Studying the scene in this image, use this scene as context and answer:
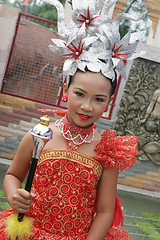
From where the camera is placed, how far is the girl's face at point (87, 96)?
148 centimetres

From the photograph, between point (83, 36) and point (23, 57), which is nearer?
point (83, 36)

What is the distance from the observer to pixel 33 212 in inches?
63.1

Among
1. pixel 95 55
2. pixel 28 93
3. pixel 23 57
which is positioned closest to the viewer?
pixel 95 55

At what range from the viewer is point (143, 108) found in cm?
555

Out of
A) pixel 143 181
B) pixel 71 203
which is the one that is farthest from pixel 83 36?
pixel 143 181

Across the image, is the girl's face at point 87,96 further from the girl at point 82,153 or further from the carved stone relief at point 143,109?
the carved stone relief at point 143,109

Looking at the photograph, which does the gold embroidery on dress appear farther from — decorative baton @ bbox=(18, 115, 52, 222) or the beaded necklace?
decorative baton @ bbox=(18, 115, 52, 222)

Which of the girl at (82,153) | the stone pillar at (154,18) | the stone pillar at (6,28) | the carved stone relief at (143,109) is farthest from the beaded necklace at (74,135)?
the stone pillar at (154,18)

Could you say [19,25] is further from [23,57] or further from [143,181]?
[143,181]

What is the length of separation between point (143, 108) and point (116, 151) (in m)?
4.12

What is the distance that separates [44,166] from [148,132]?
14.3 ft

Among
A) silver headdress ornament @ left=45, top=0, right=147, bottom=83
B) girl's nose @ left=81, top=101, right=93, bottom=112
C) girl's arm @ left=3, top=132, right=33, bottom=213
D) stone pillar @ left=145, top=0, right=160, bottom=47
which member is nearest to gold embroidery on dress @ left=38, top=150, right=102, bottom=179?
girl's arm @ left=3, top=132, right=33, bottom=213

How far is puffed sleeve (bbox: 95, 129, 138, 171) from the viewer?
5.10 ft

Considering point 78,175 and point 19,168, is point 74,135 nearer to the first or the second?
point 78,175
